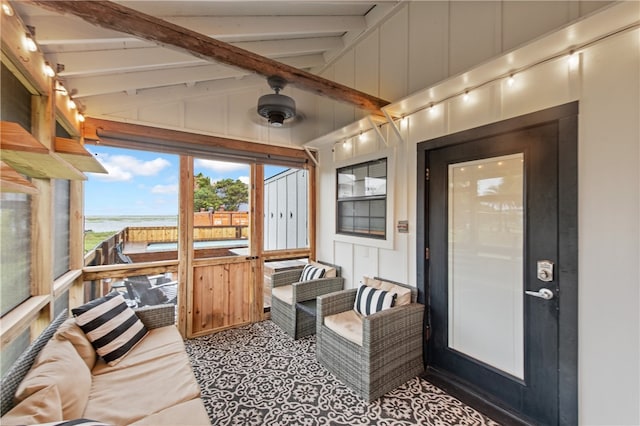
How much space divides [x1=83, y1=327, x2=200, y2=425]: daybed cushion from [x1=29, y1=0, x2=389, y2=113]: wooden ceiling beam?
2117 mm

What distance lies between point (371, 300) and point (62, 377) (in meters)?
2.28

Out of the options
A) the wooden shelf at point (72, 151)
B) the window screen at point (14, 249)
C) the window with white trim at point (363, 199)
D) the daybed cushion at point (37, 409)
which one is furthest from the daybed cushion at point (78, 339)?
the window with white trim at point (363, 199)

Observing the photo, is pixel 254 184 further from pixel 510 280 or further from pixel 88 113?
pixel 510 280

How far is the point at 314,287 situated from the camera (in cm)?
338

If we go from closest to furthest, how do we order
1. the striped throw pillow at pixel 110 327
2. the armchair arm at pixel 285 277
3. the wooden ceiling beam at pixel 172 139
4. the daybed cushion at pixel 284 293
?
the striped throw pillow at pixel 110 327
the wooden ceiling beam at pixel 172 139
the daybed cushion at pixel 284 293
the armchair arm at pixel 285 277

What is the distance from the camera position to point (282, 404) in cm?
213

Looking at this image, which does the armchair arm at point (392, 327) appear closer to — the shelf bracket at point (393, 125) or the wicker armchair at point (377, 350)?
the wicker armchair at point (377, 350)

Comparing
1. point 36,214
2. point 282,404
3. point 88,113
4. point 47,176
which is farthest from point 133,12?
point 282,404

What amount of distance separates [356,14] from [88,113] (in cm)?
318

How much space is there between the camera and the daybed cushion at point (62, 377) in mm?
1234

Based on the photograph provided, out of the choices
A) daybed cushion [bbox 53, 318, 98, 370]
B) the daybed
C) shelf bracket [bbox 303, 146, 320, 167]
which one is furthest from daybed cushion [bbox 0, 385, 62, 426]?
shelf bracket [bbox 303, 146, 320, 167]

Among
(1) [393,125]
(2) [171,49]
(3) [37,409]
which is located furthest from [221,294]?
(1) [393,125]

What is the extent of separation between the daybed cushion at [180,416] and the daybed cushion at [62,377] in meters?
0.34

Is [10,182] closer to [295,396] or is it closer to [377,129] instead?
[295,396]
